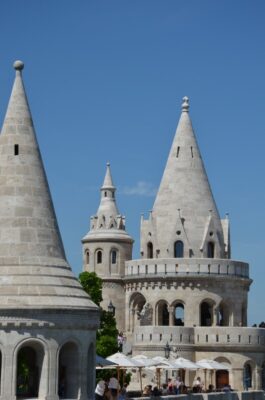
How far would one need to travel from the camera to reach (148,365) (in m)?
45.9

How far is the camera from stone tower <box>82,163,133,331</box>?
75125 millimetres

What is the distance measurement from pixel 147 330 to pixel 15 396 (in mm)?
36441

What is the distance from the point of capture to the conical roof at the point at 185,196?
68438 millimetres

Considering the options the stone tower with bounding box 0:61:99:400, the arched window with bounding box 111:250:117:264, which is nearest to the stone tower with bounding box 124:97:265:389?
the arched window with bounding box 111:250:117:264

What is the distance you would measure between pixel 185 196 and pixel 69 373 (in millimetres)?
40899

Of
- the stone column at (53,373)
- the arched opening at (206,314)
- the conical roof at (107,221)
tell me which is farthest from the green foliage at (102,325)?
the stone column at (53,373)

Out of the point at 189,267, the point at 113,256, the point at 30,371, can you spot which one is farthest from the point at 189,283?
the point at 30,371

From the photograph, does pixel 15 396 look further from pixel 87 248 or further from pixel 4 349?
pixel 87 248

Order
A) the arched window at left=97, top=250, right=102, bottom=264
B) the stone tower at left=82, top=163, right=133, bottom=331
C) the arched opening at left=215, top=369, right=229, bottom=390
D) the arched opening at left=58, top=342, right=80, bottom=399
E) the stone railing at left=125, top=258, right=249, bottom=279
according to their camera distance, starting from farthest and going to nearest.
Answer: the arched window at left=97, top=250, right=102, bottom=264 < the stone tower at left=82, top=163, right=133, bottom=331 < the stone railing at left=125, top=258, right=249, bottom=279 < the arched opening at left=215, top=369, right=229, bottom=390 < the arched opening at left=58, top=342, right=80, bottom=399

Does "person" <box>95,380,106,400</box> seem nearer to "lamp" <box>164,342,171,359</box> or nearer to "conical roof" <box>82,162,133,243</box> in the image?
"lamp" <box>164,342,171,359</box>

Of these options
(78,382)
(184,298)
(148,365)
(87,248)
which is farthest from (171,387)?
(87,248)

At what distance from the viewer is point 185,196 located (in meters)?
69.0

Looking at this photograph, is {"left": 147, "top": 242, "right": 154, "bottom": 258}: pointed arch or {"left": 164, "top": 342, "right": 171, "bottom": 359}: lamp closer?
→ {"left": 164, "top": 342, "right": 171, "bottom": 359}: lamp

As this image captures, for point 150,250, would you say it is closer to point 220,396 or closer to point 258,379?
point 258,379
